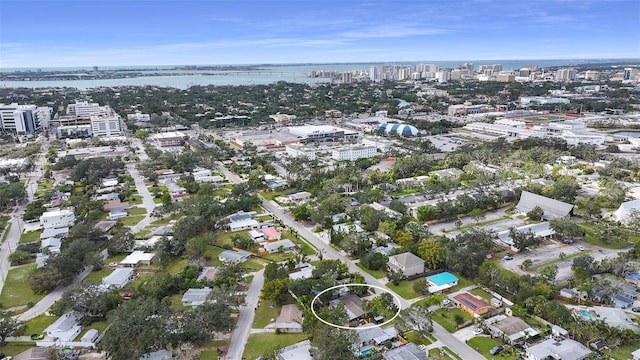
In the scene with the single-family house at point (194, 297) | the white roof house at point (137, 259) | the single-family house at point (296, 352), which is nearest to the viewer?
the single-family house at point (296, 352)

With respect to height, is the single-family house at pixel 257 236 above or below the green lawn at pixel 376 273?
above

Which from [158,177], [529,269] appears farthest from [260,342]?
[158,177]

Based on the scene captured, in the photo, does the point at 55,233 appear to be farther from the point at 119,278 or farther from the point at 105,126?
the point at 105,126

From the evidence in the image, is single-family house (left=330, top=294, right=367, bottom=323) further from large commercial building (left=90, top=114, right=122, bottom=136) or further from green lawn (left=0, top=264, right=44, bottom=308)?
large commercial building (left=90, top=114, right=122, bottom=136)

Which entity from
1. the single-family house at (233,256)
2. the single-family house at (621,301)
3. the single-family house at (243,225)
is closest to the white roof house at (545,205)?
the single-family house at (621,301)

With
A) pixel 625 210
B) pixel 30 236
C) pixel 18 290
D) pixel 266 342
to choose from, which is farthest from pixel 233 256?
pixel 625 210

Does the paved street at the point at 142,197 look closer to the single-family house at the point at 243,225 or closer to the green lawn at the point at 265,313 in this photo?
the single-family house at the point at 243,225

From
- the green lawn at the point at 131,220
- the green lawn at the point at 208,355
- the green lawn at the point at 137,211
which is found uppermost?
the green lawn at the point at 137,211
